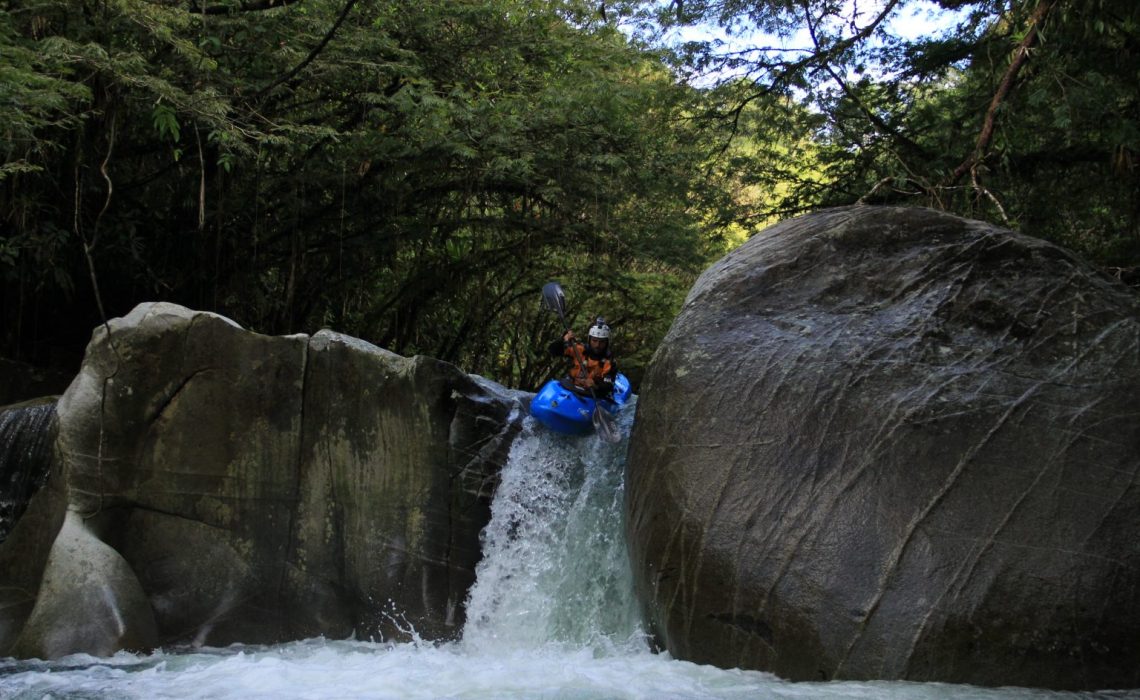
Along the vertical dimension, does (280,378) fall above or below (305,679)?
above

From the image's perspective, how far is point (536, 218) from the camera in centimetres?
1227

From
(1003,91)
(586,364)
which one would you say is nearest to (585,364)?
(586,364)

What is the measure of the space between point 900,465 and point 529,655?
265cm

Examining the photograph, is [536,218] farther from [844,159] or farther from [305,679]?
[305,679]

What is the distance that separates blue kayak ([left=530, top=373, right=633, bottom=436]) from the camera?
743cm

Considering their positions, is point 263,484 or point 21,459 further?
point 21,459

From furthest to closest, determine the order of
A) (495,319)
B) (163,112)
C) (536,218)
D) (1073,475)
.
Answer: (495,319) < (536,218) < (163,112) < (1073,475)

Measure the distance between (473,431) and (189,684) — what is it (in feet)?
8.74

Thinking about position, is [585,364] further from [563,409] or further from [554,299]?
[554,299]

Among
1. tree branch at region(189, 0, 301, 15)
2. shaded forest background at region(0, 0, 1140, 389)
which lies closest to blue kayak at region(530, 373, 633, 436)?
shaded forest background at region(0, 0, 1140, 389)

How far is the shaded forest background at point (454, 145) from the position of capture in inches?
318

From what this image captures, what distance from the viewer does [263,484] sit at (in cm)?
722

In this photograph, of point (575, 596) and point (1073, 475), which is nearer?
point (1073, 475)

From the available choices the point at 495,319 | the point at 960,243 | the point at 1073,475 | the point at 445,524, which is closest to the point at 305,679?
the point at 445,524
